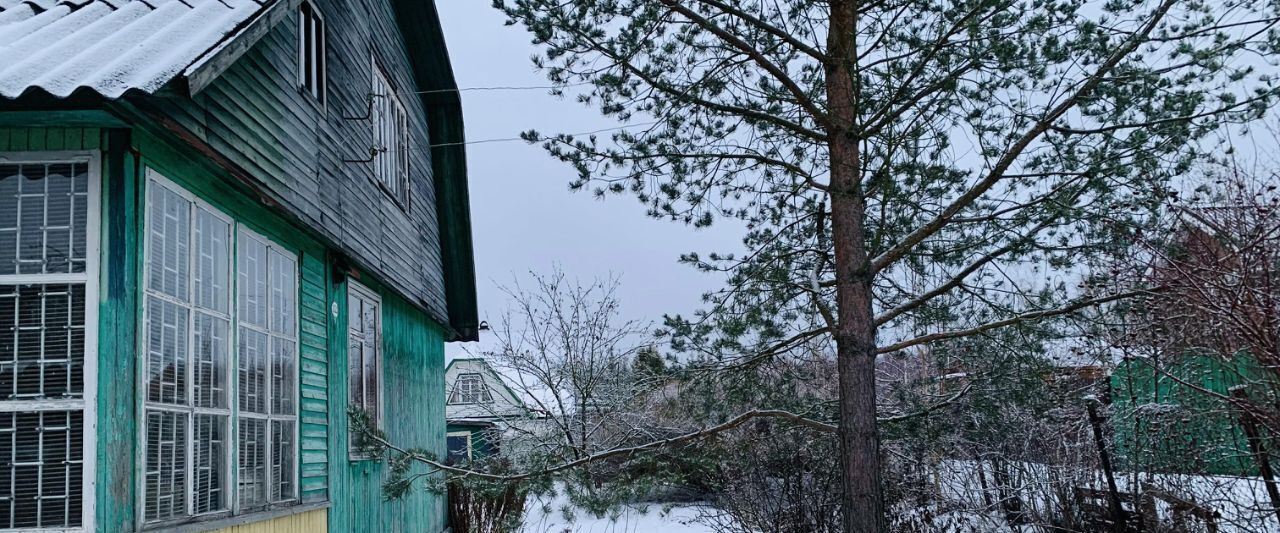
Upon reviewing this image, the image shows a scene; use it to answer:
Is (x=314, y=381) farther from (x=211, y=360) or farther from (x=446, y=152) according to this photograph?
(x=446, y=152)

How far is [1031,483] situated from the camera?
358 inches

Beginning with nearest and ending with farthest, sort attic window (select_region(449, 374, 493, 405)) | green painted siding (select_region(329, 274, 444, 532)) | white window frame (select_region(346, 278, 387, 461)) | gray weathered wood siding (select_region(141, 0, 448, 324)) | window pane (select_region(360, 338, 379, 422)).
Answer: gray weathered wood siding (select_region(141, 0, 448, 324)) → green painted siding (select_region(329, 274, 444, 532)) → white window frame (select_region(346, 278, 387, 461)) → window pane (select_region(360, 338, 379, 422)) → attic window (select_region(449, 374, 493, 405))

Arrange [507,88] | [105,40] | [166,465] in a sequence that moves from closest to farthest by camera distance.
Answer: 1. [105,40]
2. [166,465]
3. [507,88]

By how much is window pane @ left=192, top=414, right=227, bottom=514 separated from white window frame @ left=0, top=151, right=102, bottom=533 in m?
1.02

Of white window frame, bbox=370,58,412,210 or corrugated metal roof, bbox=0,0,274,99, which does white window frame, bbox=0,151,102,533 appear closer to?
corrugated metal roof, bbox=0,0,274,99

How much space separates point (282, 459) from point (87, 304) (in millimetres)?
2610

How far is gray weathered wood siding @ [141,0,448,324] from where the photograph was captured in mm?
5996

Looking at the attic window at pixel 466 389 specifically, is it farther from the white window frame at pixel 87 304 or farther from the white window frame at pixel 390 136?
the white window frame at pixel 87 304

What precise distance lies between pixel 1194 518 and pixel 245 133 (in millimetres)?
7536

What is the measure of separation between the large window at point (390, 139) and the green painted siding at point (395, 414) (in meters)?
1.09

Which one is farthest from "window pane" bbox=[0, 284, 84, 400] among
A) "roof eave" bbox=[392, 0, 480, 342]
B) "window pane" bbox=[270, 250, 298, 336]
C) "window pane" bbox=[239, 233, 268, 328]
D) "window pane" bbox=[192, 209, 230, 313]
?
"roof eave" bbox=[392, 0, 480, 342]

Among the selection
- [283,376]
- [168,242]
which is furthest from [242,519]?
[168,242]

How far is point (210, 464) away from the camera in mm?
5715

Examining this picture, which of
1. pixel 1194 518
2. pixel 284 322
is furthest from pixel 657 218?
pixel 1194 518
